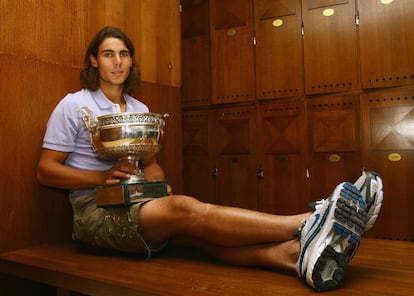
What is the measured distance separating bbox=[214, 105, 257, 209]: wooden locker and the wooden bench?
1.24 m

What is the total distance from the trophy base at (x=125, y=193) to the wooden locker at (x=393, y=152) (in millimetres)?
1621

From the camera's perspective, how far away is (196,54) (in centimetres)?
319

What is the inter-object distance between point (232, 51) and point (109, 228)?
193 centimetres

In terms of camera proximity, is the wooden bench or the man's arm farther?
the man's arm

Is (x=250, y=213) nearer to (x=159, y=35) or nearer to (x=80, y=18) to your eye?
(x=80, y=18)

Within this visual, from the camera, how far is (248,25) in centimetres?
296

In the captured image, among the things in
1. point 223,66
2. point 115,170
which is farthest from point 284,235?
point 223,66

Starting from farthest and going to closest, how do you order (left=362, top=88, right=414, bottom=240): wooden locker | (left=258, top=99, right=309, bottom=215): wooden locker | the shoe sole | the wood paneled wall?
(left=258, top=99, right=309, bottom=215): wooden locker
(left=362, top=88, right=414, bottom=240): wooden locker
the wood paneled wall
the shoe sole

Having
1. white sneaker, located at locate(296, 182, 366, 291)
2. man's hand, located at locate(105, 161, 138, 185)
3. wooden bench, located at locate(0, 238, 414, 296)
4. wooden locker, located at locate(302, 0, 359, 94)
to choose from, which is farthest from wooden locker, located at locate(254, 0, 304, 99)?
white sneaker, located at locate(296, 182, 366, 291)

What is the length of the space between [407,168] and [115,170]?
6.07 ft

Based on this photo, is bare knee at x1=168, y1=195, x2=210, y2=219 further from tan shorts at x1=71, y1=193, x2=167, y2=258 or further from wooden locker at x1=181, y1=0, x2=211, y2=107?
wooden locker at x1=181, y1=0, x2=211, y2=107

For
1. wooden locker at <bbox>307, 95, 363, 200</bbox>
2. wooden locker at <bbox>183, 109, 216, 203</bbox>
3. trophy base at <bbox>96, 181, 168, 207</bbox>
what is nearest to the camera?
trophy base at <bbox>96, 181, 168, 207</bbox>

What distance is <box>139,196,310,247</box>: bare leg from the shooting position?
1272 millimetres

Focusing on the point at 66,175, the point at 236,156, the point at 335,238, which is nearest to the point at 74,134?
the point at 66,175
